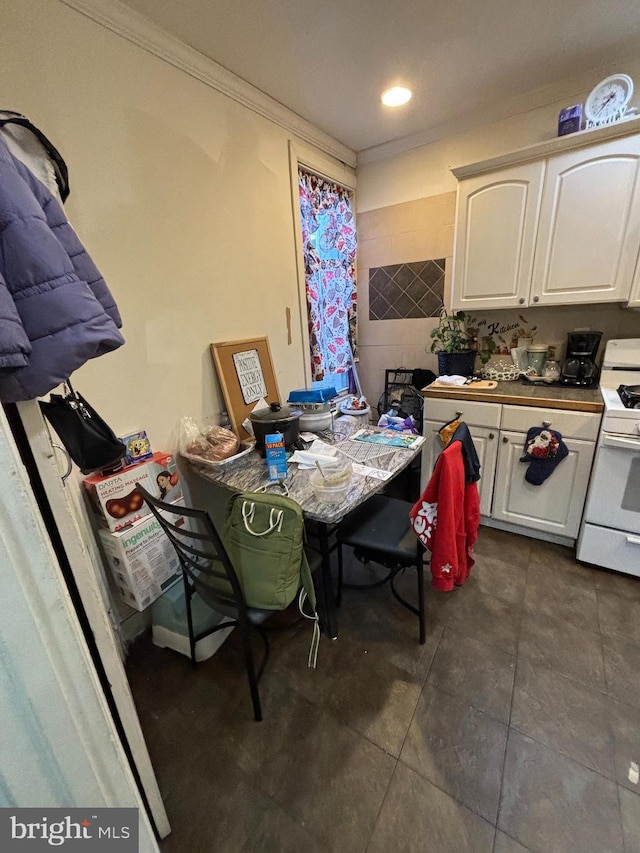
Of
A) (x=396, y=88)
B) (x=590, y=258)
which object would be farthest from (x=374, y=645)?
(x=396, y=88)

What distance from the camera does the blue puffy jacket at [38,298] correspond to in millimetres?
622

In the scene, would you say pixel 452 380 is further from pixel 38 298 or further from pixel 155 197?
pixel 38 298

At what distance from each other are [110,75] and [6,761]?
2.08 m

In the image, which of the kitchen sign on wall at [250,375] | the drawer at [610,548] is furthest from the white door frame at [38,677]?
the drawer at [610,548]

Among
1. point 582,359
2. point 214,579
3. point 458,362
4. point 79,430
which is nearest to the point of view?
point 79,430

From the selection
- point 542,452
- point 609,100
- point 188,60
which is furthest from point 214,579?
point 609,100

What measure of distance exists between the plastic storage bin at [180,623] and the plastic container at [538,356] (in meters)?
2.41

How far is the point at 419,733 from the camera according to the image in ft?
4.07

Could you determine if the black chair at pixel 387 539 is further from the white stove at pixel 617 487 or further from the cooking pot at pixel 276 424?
the white stove at pixel 617 487

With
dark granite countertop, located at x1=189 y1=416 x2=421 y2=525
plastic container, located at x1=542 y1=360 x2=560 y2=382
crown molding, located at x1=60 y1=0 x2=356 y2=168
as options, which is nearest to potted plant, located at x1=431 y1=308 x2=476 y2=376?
plastic container, located at x1=542 y1=360 x2=560 y2=382

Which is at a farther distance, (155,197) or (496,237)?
(496,237)

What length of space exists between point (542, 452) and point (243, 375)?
68.6 inches

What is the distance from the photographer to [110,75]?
4.49 feet

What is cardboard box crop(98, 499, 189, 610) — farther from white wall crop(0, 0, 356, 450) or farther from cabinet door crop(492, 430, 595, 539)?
cabinet door crop(492, 430, 595, 539)
